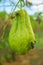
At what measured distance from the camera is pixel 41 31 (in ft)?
10.7

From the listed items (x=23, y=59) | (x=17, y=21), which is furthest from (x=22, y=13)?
(x=23, y=59)

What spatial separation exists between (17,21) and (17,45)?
0.18ft

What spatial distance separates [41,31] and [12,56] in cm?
58

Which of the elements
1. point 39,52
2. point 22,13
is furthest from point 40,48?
point 22,13

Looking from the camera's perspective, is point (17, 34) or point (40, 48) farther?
point (40, 48)

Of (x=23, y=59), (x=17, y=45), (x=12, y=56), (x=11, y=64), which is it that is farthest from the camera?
(x=23, y=59)

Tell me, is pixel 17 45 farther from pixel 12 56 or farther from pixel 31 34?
pixel 12 56

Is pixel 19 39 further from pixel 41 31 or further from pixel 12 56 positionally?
pixel 41 31

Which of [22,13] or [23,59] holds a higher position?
[22,13]

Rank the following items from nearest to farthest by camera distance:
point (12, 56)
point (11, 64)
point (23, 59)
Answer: point (12, 56)
point (11, 64)
point (23, 59)

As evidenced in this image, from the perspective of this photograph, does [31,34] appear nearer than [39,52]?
Yes

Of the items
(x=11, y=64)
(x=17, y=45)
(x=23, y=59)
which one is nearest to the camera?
(x=17, y=45)

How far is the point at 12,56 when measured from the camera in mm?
2951

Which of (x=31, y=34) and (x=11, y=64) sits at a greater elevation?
(x=31, y=34)
